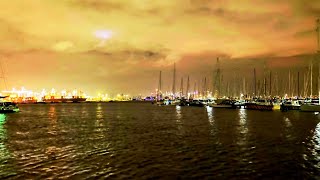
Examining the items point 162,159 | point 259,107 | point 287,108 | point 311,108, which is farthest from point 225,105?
point 162,159

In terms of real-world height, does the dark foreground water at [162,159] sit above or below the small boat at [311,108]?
below

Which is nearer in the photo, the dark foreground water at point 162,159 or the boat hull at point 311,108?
the dark foreground water at point 162,159

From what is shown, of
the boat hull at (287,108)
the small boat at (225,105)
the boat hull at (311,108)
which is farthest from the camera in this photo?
the small boat at (225,105)

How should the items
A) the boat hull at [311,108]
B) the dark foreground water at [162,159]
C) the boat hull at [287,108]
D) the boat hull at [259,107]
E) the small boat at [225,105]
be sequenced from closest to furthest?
1. the dark foreground water at [162,159]
2. the boat hull at [311,108]
3. the boat hull at [287,108]
4. the boat hull at [259,107]
5. the small boat at [225,105]

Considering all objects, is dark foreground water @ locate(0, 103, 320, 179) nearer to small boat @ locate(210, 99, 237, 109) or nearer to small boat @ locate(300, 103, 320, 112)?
small boat @ locate(300, 103, 320, 112)

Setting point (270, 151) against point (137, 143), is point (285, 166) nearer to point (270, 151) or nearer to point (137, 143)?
point (270, 151)

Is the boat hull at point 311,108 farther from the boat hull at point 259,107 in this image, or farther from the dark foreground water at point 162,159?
the dark foreground water at point 162,159

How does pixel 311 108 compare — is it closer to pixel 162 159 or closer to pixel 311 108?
pixel 311 108

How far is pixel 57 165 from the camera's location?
24703 mm

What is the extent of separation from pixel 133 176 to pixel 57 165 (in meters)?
6.60

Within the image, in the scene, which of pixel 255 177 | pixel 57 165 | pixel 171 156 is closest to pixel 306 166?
pixel 255 177

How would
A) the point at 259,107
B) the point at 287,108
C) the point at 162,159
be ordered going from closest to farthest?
the point at 162,159
the point at 287,108
the point at 259,107

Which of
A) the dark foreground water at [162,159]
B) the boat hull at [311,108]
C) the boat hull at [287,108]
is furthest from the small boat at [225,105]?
the dark foreground water at [162,159]

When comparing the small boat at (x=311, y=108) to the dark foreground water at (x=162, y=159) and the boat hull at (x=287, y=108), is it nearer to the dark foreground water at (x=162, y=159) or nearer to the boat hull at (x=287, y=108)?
the boat hull at (x=287, y=108)
